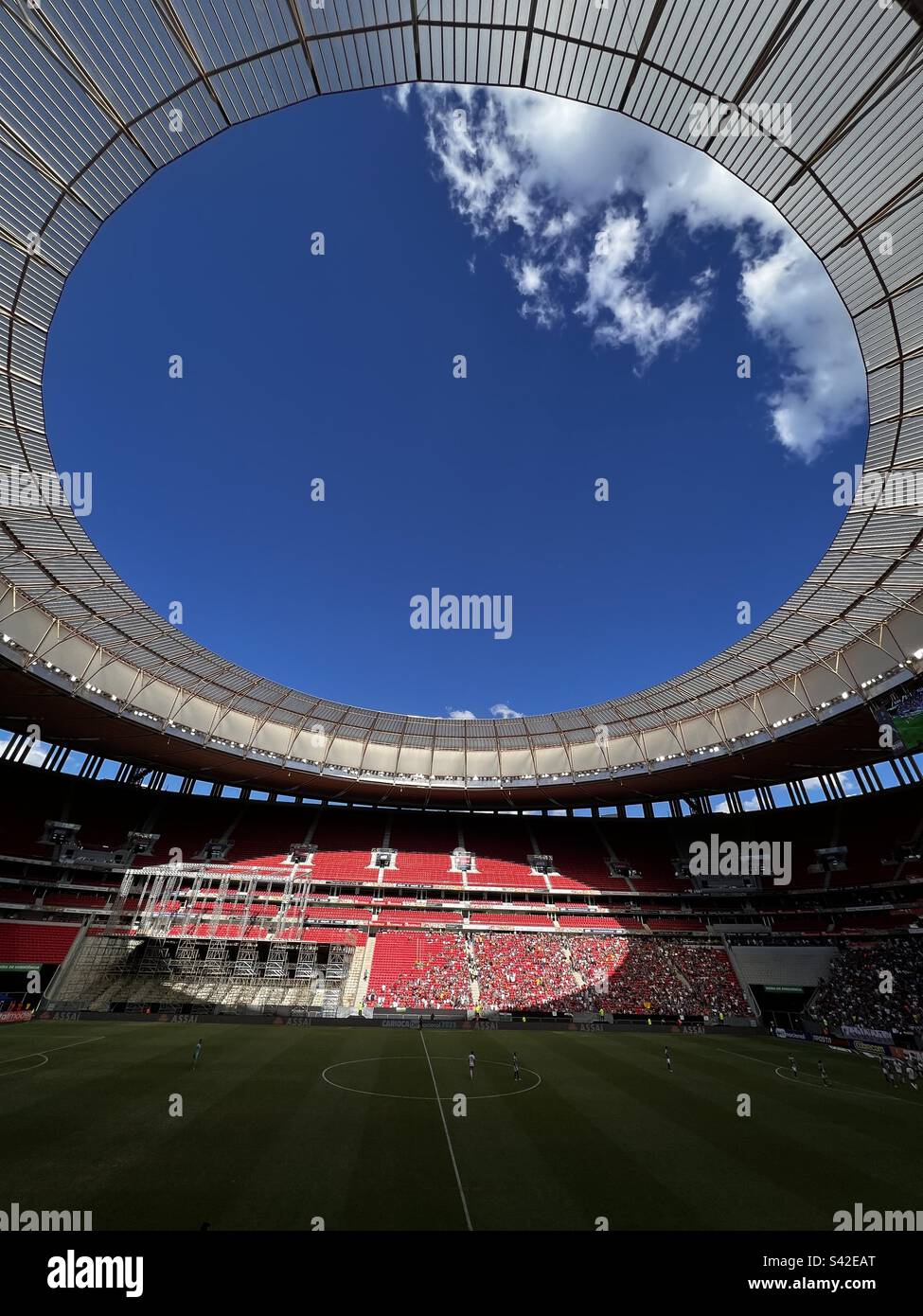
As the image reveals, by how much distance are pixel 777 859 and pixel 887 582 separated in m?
32.0

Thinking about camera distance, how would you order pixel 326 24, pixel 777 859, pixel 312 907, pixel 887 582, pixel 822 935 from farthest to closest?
pixel 777 859 < pixel 312 907 < pixel 822 935 < pixel 887 582 < pixel 326 24

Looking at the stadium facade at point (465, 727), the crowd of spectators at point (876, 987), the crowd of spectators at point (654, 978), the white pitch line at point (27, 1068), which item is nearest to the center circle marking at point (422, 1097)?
the white pitch line at point (27, 1068)

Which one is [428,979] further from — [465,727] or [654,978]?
[465,727]

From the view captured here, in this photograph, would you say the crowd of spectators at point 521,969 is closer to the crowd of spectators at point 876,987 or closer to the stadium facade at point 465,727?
the stadium facade at point 465,727

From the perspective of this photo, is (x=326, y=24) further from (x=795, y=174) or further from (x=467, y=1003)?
(x=467, y=1003)

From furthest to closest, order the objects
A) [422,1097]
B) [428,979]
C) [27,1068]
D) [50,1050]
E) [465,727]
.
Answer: [465,727] → [428,979] → [50,1050] → [27,1068] → [422,1097]

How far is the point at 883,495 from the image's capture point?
23.3 meters

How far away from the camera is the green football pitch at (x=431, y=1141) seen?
35.6 feet

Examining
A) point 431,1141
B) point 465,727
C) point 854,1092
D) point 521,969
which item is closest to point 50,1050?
point 431,1141

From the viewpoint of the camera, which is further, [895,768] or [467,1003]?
[895,768]

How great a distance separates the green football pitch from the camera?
35.6 ft

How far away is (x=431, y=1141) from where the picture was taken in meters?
14.6

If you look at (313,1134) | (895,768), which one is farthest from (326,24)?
(895,768)

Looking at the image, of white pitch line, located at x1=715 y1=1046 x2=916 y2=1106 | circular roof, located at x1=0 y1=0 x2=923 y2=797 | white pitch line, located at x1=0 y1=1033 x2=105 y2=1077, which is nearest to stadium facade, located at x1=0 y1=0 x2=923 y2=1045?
circular roof, located at x1=0 y1=0 x2=923 y2=797
